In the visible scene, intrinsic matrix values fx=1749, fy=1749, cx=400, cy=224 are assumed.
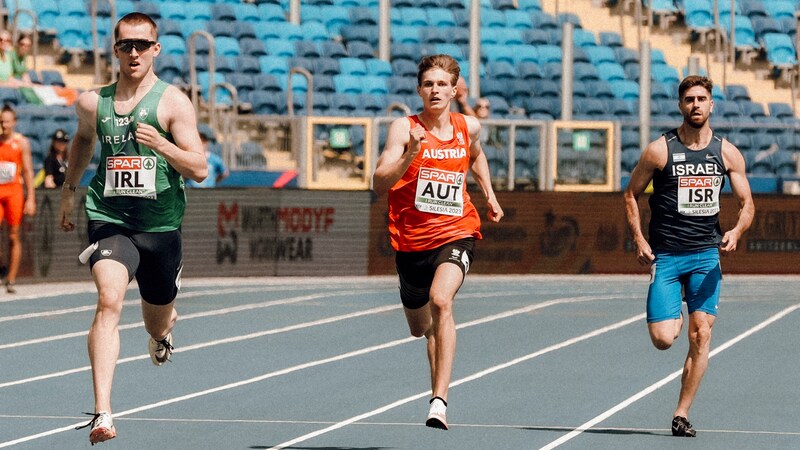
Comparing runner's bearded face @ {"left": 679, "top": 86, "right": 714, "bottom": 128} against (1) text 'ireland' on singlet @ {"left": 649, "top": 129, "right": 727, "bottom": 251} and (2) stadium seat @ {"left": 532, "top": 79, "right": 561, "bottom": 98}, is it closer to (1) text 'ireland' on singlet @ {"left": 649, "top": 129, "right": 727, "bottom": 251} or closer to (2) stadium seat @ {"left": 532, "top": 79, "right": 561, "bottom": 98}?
(1) text 'ireland' on singlet @ {"left": 649, "top": 129, "right": 727, "bottom": 251}

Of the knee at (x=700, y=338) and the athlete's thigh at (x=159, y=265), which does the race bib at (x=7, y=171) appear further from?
the knee at (x=700, y=338)

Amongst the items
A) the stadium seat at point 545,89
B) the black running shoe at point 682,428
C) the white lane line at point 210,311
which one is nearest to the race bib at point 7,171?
the white lane line at point 210,311

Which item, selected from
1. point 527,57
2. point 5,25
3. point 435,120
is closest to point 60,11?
point 5,25

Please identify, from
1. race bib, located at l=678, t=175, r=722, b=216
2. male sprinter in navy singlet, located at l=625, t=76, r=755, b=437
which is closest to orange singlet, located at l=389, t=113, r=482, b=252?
male sprinter in navy singlet, located at l=625, t=76, r=755, b=437

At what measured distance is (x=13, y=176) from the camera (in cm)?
1891

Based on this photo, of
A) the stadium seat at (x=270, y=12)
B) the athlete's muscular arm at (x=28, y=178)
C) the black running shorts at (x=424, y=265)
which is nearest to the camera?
the black running shorts at (x=424, y=265)

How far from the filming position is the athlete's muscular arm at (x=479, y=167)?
32.2ft

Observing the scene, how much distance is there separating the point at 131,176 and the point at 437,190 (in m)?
1.68

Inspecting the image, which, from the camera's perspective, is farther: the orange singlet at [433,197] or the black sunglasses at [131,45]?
the orange singlet at [433,197]

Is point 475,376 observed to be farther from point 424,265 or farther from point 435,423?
point 435,423

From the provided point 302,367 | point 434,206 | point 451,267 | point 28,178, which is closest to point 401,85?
point 28,178

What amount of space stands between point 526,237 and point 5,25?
29.9 ft

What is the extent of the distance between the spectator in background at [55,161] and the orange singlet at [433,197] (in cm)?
1190

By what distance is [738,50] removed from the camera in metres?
34.6
